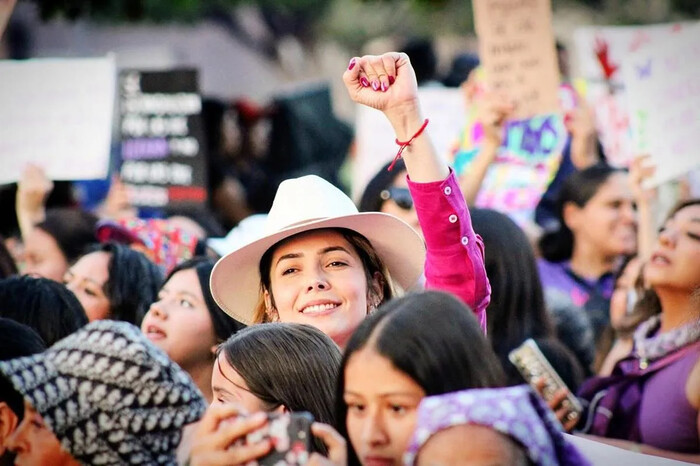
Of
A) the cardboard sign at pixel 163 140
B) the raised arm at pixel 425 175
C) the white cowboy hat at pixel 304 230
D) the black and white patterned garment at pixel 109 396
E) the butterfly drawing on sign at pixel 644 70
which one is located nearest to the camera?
the black and white patterned garment at pixel 109 396

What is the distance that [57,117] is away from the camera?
23.8ft

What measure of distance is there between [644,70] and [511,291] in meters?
1.99

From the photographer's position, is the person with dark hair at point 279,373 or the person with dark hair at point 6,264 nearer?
the person with dark hair at point 279,373

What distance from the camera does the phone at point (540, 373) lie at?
14.3ft

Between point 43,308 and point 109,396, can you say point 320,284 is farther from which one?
point 43,308

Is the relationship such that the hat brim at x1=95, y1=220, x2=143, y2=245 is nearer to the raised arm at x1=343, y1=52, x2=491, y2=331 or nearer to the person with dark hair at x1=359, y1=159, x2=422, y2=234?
the person with dark hair at x1=359, y1=159, x2=422, y2=234

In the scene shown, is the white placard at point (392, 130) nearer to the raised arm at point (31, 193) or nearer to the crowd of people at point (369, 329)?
the crowd of people at point (369, 329)

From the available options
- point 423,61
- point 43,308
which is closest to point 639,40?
point 43,308

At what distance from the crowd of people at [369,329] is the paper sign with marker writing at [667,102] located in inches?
6.7

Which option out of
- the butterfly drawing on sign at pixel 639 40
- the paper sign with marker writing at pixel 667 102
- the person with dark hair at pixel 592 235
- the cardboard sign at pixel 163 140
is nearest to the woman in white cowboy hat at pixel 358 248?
the paper sign with marker writing at pixel 667 102

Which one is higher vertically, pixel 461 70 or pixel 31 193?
pixel 461 70

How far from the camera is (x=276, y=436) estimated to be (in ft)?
8.57

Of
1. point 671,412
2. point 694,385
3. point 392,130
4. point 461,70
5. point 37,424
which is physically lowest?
point 671,412

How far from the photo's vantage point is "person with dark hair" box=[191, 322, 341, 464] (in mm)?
3242
